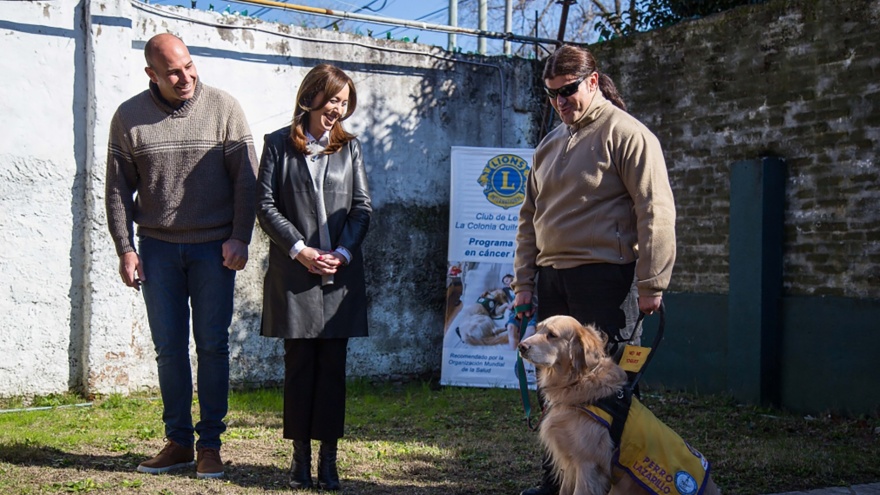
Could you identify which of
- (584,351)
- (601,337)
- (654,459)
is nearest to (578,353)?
(584,351)

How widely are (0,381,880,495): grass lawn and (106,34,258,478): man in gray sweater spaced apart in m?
0.43

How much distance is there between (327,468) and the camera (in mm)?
4629

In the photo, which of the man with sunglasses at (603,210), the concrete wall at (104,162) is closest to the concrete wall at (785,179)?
the concrete wall at (104,162)

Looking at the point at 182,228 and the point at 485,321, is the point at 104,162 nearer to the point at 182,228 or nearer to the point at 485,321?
the point at 182,228

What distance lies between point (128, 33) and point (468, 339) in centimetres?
401

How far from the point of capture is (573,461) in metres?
3.74

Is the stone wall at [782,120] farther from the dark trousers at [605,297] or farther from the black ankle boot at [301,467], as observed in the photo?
the black ankle boot at [301,467]

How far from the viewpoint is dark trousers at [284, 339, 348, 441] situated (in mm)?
4598

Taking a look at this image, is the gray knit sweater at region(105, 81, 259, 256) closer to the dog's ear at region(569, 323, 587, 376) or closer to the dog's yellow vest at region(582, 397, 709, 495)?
the dog's ear at region(569, 323, 587, 376)

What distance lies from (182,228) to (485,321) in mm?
4188

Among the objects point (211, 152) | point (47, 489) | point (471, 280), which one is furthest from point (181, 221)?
point (471, 280)

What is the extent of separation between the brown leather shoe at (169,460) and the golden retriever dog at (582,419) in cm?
210

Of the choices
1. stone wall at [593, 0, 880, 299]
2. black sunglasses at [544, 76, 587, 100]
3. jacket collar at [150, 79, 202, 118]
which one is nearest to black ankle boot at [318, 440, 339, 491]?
jacket collar at [150, 79, 202, 118]

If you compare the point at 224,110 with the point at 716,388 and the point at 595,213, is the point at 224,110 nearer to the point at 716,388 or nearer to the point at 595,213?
the point at 595,213
